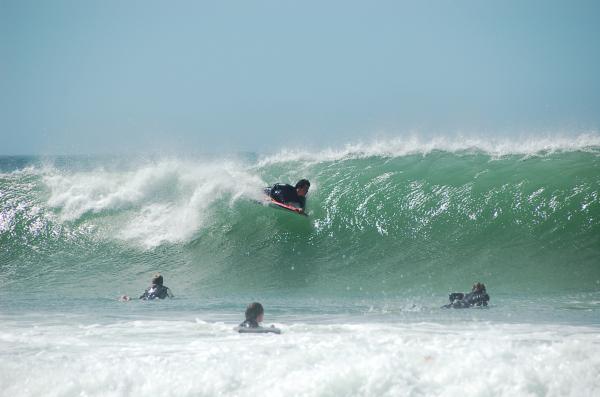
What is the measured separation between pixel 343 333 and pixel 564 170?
39.6ft

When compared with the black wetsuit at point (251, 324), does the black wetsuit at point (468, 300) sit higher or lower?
higher

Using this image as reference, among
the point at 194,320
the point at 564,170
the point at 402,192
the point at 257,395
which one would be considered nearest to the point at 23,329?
the point at 194,320

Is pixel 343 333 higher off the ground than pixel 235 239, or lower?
lower

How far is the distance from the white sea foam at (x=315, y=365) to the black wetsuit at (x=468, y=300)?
2.98 m

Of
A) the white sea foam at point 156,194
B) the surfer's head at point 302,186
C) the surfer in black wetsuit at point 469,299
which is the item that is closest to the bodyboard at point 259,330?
the surfer in black wetsuit at point 469,299

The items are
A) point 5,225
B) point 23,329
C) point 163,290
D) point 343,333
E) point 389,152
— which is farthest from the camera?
point 389,152

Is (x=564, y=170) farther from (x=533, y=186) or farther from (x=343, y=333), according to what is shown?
(x=343, y=333)

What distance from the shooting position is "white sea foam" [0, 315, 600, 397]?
6031 millimetres

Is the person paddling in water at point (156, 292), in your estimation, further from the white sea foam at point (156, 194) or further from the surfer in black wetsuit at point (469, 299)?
the surfer in black wetsuit at point (469, 299)

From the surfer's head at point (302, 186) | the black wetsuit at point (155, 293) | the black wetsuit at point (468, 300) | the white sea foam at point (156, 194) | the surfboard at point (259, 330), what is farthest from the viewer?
the white sea foam at point (156, 194)

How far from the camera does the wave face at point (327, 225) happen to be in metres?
14.6

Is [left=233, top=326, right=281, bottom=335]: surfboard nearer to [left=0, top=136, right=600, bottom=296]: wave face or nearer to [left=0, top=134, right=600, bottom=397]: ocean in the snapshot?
[left=0, top=134, right=600, bottom=397]: ocean

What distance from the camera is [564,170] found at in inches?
697

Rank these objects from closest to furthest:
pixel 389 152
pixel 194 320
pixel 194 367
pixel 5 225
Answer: pixel 194 367, pixel 194 320, pixel 5 225, pixel 389 152
